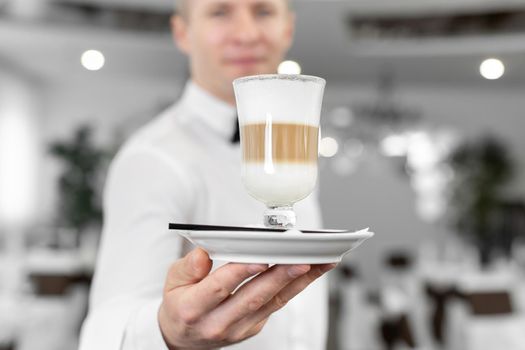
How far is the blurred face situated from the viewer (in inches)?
51.6

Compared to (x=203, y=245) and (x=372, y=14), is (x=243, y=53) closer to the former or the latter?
(x=203, y=245)

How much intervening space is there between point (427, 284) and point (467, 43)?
3.73 metres

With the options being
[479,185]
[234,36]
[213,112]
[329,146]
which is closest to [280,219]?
[234,36]

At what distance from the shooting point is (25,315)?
15.3ft

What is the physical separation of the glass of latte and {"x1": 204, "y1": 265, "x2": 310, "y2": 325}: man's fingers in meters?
0.09

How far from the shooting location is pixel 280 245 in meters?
0.75

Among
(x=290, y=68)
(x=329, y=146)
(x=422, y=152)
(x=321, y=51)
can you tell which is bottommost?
(x=290, y=68)

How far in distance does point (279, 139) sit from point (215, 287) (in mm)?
213

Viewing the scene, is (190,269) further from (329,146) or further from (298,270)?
(329,146)

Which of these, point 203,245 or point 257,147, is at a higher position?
point 257,147

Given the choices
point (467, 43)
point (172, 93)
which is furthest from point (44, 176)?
point (467, 43)


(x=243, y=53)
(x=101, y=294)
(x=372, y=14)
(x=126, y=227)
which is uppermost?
(x=372, y=14)

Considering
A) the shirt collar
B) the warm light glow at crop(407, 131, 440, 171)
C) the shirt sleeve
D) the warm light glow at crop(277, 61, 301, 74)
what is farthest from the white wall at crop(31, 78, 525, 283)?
the shirt sleeve

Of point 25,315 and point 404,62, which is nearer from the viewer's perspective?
point 25,315
